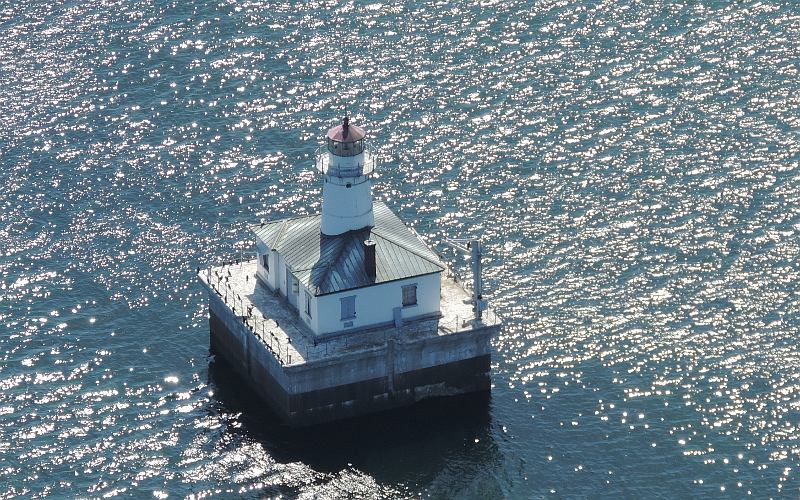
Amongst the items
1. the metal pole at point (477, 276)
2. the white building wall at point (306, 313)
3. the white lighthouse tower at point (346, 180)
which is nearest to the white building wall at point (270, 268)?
the white building wall at point (306, 313)

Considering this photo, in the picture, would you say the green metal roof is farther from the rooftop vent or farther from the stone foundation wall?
the stone foundation wall

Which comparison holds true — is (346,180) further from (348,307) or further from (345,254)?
(348,307)

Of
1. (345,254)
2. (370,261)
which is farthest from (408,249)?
(345,254)

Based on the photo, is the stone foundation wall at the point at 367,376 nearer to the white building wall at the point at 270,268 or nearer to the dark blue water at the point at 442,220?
the dark blue water at the point at 442,220

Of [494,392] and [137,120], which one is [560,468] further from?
[137,120]

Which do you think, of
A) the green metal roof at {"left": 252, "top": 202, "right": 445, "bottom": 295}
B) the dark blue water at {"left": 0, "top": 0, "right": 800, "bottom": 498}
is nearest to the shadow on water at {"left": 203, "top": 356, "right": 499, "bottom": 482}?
the dark blue water at {"left": 0, "top": 0, "right": 800, "bottom": 498}

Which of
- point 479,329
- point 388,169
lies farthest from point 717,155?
point 479,329
